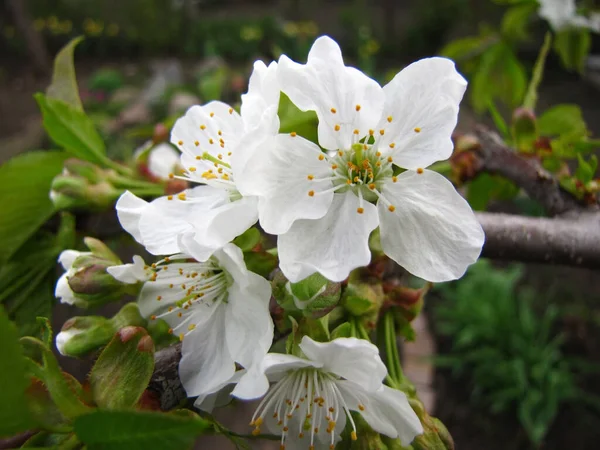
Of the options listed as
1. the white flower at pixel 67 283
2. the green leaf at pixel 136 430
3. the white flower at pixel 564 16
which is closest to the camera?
the green leaf at pixel 136 430

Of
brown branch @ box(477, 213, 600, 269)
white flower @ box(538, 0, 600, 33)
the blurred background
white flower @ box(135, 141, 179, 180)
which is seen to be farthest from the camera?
the blurred background

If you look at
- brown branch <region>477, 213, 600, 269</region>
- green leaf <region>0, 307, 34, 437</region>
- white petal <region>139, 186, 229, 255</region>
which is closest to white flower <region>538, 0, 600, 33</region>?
brown branch <region>477, 213, 600, 269</region>

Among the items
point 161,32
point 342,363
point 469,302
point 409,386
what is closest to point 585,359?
point 469,302

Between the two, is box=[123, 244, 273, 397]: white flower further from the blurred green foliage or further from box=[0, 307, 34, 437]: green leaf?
the blurred green foliage

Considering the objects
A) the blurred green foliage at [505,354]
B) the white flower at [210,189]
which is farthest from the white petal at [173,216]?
the blurred green foliage at [505,354]

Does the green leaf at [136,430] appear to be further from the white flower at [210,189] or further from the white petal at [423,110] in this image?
the white petal at [423,110]

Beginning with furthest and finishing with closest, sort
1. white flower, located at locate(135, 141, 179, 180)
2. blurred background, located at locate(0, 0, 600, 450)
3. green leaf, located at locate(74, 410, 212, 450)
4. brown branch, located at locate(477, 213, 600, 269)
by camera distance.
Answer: blurred background, located at locate(0, 0, 600, 450)
white flower, located at locate(135, 141, 179, 180)
brown branch, located at locate(477, 213, 600, 269)
green leaf, located at locate(74, 410, 212, 450)

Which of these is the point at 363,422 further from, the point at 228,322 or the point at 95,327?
the point at 95,327
